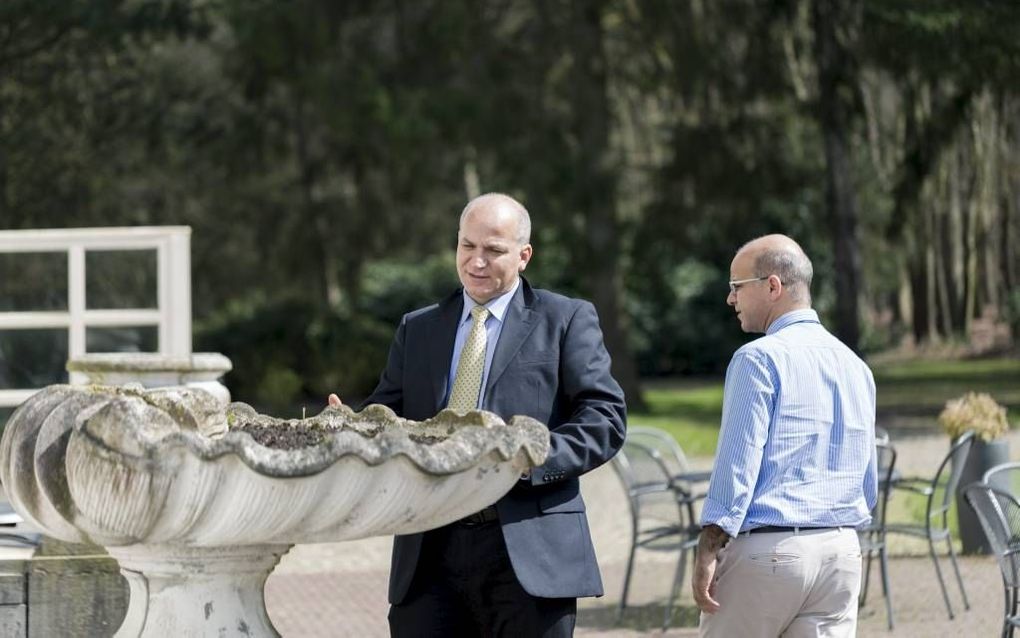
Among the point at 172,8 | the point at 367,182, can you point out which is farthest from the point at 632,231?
the point at 172,8

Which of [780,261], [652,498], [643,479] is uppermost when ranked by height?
[780,261]

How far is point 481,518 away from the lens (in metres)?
3.97

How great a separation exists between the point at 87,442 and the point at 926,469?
13.0 m

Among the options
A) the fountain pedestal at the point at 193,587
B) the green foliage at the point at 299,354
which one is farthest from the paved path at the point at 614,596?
the green foliage at the point at 299,354

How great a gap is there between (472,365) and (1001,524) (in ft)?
7.93

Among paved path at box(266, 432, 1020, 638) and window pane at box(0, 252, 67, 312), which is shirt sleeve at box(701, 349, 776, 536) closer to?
paved path at box(266, 432, 1020, 638)

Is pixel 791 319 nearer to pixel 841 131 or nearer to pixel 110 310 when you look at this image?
pixel 110 310

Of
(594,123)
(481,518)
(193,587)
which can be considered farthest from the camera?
(594,123)

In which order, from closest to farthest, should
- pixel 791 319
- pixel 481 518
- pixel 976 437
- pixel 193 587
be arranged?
1. pixel 193 587
2. pixel 481 518
3. pixel 791 319
4. pixel 976 437

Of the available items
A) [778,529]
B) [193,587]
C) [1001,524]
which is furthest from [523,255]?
[1001,524]

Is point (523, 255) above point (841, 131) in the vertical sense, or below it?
below

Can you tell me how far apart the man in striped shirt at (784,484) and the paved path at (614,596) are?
13.2ft

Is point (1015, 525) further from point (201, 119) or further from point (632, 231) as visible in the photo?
point (201, 119)

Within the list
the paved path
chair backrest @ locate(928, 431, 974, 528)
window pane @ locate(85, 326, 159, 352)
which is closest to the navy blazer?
the paved path
